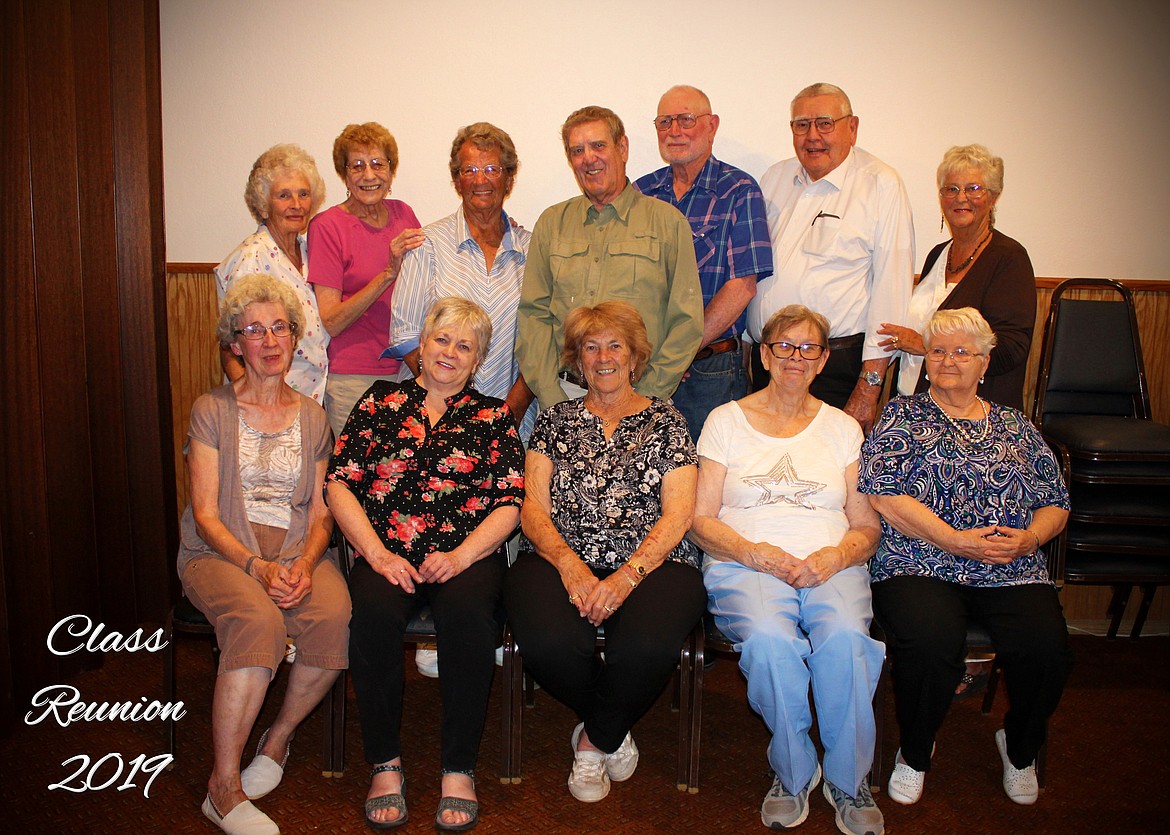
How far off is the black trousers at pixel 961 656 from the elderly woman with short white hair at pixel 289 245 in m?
2.07

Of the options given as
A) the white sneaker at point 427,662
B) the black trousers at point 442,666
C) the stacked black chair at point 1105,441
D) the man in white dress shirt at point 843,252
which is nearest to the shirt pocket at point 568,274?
the man in white dress shirt at point 843,252

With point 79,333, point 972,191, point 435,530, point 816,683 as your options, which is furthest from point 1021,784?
point 79,333

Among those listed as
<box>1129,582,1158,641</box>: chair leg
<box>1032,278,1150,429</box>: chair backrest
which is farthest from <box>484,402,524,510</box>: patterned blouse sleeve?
<box>1129,582,1158,641</box>: chair leg

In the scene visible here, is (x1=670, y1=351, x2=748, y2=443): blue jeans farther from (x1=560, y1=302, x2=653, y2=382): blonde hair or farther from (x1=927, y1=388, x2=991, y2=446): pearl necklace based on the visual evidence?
(x1=927, y1=388, x2=991, y2=446): pearl necklace

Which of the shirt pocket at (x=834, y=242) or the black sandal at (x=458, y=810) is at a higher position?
the shirt pocket at (x=834, y=242)

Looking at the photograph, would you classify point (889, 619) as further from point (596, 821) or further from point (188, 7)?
point (188, 7)

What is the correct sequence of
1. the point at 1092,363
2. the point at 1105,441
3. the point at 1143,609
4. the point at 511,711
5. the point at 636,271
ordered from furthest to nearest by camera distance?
1. the point at 1143,609
2. the point at 1092,363
3. the point at 1105,441
4. the point at 636,271
5. the point at 511,711

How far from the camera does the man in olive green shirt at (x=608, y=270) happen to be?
2830 millimetres

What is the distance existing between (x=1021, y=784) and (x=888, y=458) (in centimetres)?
98

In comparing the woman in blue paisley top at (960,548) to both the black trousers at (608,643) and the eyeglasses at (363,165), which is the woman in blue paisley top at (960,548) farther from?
the eyeglasses at (363,165)

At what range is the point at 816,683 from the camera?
7.66 ft

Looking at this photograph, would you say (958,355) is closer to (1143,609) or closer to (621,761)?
(621,761)

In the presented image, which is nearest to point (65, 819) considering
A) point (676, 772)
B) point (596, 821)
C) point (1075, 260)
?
point (596, 821)

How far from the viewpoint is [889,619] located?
97.0 inches
